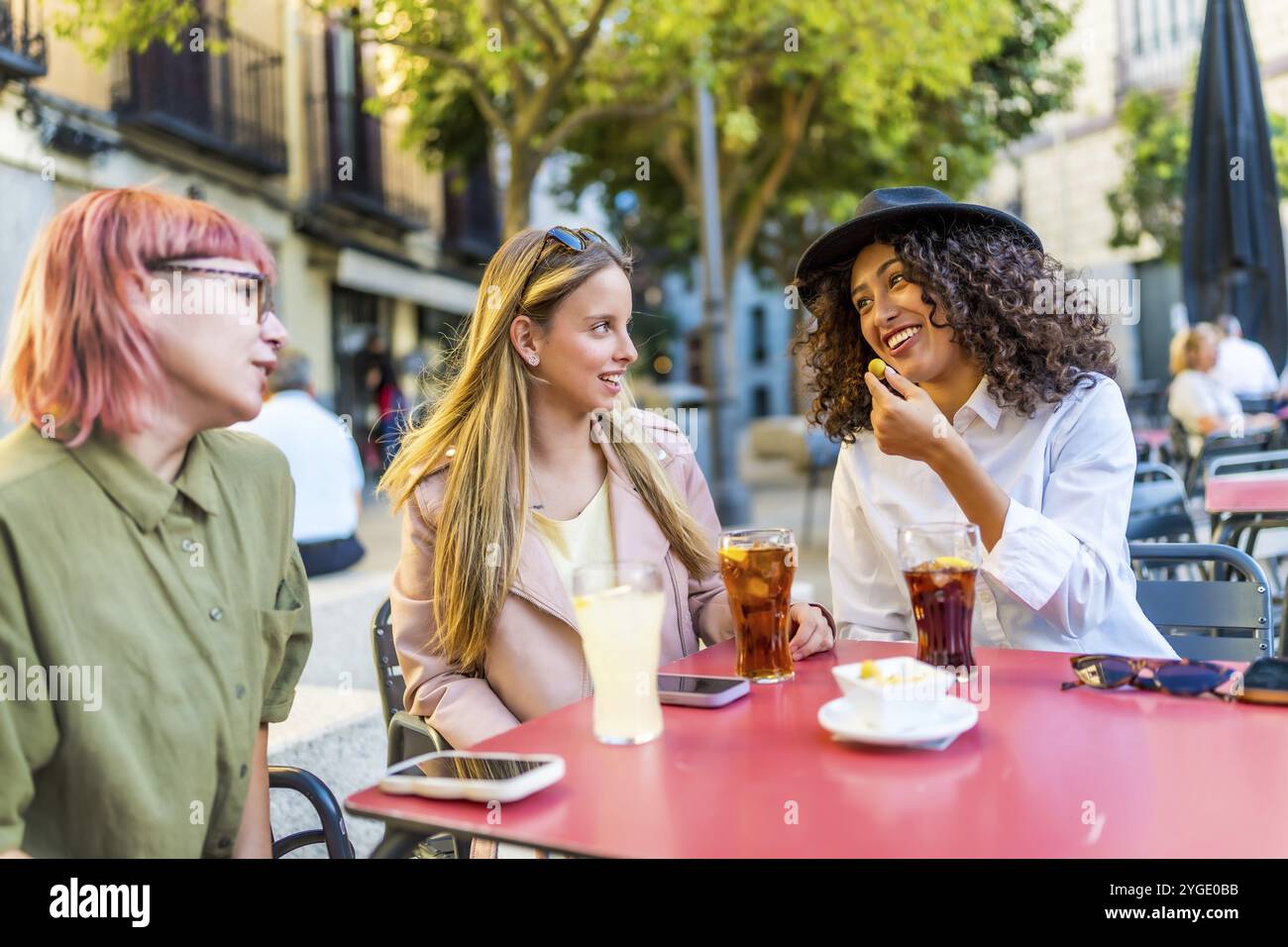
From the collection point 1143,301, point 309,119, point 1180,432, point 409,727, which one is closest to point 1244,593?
point 409,727

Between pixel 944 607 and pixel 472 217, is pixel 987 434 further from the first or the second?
pixel 472 217

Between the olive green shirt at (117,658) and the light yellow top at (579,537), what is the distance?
2.36 ft

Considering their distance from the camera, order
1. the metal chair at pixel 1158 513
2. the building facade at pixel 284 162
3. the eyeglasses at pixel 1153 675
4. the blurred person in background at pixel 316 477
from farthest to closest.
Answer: the building facade at pixel 284 162 < the blurred person in background at pixel 316 477 < the metal chair at pixel 1158 513 < the eyeglasses at pixel 1153 675

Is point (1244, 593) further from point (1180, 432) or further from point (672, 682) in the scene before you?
point (1180, 432)

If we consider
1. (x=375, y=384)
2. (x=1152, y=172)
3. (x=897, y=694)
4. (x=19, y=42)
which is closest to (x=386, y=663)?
(x=897, y=694)

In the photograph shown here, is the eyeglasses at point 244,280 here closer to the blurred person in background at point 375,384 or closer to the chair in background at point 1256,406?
the chair in background at point 1256,406

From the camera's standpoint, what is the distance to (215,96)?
39.9ft

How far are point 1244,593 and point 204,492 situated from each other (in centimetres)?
187

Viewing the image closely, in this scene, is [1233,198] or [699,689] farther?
[1233,198]

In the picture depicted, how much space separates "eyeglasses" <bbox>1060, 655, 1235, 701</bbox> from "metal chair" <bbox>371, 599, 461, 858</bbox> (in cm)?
86

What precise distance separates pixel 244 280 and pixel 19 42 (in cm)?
876

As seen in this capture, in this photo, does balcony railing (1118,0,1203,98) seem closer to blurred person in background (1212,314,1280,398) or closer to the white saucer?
blurred person in background (1212,314,1280,398)

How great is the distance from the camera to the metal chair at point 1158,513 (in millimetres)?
2988

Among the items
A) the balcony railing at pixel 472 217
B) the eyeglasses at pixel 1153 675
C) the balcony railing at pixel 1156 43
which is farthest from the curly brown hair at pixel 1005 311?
the balcony railing at pixel 1156 43
